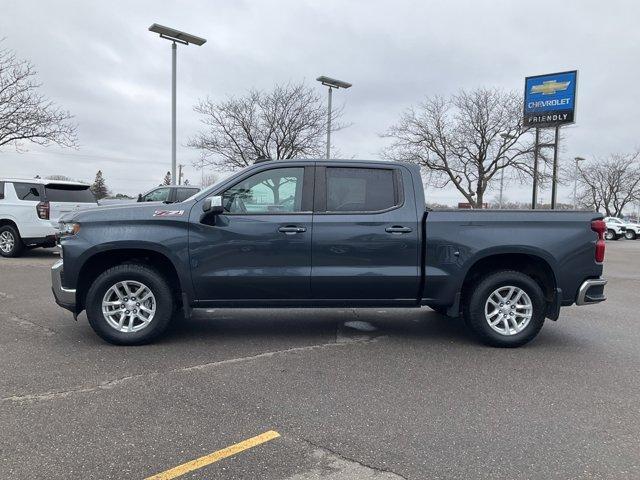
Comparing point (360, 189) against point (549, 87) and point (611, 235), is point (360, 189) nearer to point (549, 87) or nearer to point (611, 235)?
point (549, 87)

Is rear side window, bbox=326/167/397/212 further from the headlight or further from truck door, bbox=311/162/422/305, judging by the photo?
the headlight

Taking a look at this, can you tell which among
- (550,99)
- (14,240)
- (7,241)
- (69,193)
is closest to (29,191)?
(69,193)

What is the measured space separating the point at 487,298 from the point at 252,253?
246 cm

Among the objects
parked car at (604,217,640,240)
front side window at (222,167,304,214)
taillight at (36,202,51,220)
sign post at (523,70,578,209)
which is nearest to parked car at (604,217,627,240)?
parked car at (604,217,640,240)

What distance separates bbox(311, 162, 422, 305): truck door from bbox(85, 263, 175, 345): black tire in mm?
1495

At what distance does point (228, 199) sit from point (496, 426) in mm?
3239

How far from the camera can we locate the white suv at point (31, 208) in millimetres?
11945

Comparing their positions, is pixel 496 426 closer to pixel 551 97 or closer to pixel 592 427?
pixel 592 427

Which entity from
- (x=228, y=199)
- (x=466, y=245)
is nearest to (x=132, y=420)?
(x=228, y=199)

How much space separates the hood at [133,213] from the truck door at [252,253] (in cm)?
15

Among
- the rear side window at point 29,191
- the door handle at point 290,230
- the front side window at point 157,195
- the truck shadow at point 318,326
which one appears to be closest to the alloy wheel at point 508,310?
the truck shadow at point 318,326

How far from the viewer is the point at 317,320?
21.6ft

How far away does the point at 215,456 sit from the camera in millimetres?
3090

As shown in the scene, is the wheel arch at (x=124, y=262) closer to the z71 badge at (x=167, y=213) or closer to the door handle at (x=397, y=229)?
the z71 badge at (x=167, y=213)
